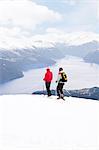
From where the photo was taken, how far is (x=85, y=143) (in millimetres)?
11875

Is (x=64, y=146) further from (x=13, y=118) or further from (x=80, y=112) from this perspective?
(x=80, y=112)

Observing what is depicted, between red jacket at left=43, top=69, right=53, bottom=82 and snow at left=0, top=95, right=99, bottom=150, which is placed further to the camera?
red jacket at left=43, top=69, right=53, bottom=82

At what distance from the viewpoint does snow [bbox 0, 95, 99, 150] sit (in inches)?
455

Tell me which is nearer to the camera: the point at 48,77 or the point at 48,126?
the point at 48,126

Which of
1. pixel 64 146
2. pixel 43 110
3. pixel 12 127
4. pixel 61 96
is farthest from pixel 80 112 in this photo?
pixel 64 146

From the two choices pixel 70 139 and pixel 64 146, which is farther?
pixel 70 139

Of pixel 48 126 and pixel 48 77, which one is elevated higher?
pixel 48 77

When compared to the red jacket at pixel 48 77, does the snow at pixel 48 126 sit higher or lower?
lower

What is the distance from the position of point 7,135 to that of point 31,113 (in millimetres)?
3787

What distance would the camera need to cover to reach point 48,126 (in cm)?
1388

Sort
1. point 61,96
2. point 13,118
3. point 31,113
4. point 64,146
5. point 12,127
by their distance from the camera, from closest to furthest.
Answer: point 64,146, point 12,127, point 13,118, point 31,113, point 61,96

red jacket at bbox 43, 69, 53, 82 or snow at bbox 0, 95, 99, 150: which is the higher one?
red jacket at bbox 43, 69, 53, 82

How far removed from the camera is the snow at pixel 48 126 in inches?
455

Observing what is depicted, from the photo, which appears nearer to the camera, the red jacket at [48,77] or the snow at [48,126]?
the snow at [48,126]
